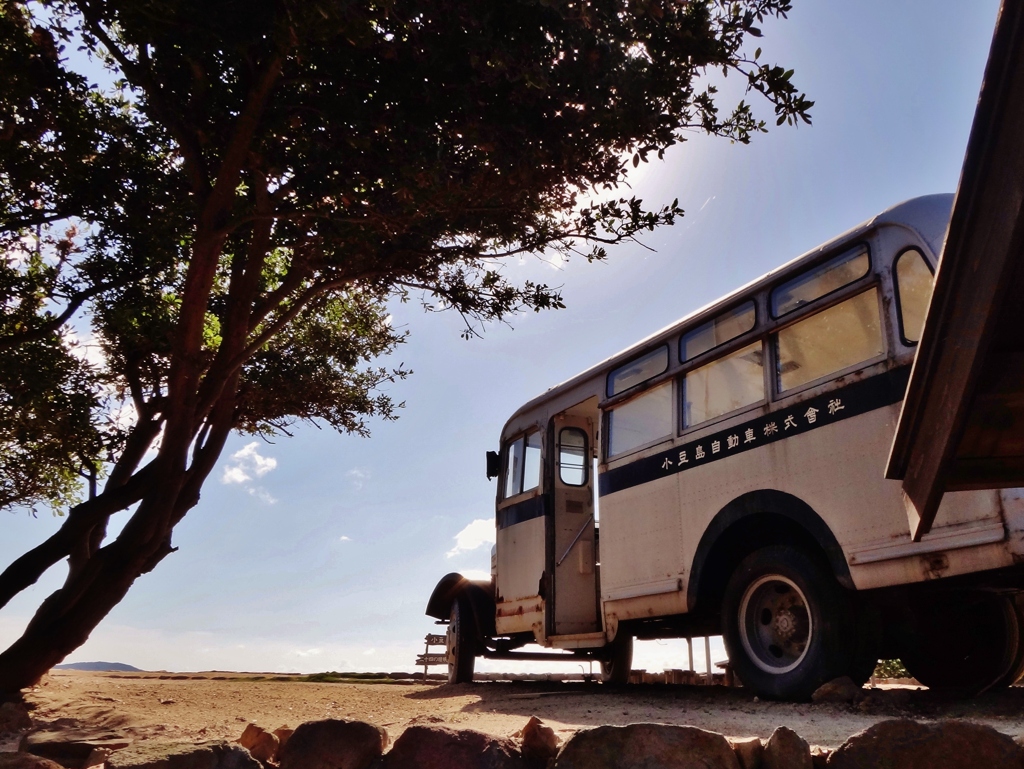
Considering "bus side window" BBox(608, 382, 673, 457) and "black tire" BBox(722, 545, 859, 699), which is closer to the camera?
"black tire" BBox(722, 545, 859, 699)

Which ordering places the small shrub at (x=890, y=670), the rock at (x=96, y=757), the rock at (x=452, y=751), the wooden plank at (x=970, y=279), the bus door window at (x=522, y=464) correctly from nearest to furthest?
the wooden plank at (x=970, y=279) → the rock at (x=452, y=751) → the rock at (x=96, y=757) → the bus door window at (x=522, y=464) → the small shrub at (x=890, y=670)

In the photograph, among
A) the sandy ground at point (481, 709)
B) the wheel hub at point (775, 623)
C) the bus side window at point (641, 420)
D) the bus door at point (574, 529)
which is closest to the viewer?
the sandy ground at point (481, 709)

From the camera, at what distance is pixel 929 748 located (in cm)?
295

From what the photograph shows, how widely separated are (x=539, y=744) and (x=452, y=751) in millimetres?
358

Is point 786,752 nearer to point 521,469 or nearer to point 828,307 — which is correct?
point 828,307

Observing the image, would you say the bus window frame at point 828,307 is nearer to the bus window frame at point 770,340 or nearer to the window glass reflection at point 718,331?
the bus window frame at point 770,340

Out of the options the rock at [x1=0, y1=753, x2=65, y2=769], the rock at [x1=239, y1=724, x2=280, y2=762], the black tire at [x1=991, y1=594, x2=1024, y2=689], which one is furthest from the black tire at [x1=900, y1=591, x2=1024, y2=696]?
the rock at [x1=0, y1=753, x2=65, y2=769]

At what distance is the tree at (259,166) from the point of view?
19.9 ft

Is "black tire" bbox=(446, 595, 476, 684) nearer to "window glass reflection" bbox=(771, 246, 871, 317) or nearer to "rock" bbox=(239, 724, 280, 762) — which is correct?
"window glass reflection" bbox=(771, 246, 871, 317)

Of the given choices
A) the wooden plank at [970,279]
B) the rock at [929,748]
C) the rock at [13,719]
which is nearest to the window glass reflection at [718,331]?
the rock at [929,748]

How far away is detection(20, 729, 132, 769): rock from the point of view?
4262mm

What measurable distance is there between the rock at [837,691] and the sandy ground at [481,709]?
0.29ft

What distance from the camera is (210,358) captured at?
873 centimetres

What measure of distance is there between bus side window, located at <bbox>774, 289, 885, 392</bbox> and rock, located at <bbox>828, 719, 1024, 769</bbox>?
293 centimetres
